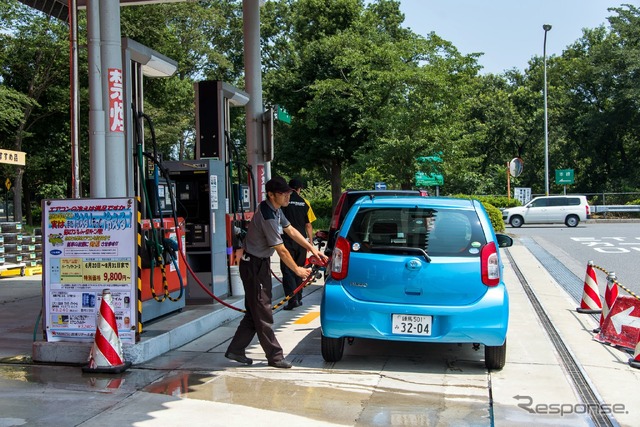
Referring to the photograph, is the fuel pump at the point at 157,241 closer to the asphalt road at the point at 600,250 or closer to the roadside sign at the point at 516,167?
the asphalt road at the point at 600,250

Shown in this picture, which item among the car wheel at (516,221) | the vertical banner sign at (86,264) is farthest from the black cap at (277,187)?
the car wheel at (516,221)

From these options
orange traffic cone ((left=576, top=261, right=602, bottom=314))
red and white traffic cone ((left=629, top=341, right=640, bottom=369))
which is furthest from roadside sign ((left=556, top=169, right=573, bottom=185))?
red and white traffic cone ((left=629, top=341, right=640, bottom=369))

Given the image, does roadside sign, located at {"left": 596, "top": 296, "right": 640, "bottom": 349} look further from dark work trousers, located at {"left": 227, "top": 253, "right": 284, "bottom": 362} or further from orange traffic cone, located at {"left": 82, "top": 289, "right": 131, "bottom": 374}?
orange traffic cone, located at {"left": 82, "top": 289, "right": 131, "bottom": 374}

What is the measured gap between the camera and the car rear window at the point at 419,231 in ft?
20.6

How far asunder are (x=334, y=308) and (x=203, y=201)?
3.92 metres

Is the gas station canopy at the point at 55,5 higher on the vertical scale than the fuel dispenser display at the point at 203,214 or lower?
A: higher

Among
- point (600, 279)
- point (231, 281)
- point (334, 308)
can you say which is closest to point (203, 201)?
point (231, 281)

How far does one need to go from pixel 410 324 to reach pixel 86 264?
323cm

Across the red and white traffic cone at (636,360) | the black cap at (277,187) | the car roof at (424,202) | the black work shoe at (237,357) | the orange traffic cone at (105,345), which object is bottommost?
the red and white traffic cone at (636,360)

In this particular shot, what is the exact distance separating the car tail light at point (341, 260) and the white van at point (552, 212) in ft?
96.5

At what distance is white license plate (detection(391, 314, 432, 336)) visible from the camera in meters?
6.13

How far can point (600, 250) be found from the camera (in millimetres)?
20188

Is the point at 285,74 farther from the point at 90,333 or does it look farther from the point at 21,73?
the point at 90,333

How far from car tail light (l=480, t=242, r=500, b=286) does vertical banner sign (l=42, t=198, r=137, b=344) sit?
3.32 metres
